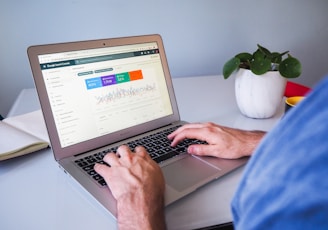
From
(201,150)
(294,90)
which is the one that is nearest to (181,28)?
(294,90)

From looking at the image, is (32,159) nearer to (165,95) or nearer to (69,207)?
(69,207)

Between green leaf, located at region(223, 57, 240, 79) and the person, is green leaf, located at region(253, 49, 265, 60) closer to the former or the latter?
green leaf, located at region(223, 57, 240, 79)

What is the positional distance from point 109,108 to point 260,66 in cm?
48

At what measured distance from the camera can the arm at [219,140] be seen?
68cm

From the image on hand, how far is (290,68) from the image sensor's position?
0.89 m

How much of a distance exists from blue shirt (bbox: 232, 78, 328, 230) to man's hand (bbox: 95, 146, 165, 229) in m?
0.27

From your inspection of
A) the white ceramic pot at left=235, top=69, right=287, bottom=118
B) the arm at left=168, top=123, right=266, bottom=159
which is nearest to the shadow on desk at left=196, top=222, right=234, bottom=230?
the arm at left=168, top=123, right=266, bottom=159

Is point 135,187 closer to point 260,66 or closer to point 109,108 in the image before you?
point 109,108

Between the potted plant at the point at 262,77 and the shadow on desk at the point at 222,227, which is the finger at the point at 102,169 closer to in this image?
the shadow on desk at the point at 222,227

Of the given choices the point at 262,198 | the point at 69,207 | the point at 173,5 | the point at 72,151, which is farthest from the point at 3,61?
the point at 262,198

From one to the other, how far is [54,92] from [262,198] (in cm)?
57

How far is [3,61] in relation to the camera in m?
1.47

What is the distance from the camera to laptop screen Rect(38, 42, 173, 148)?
0.68m

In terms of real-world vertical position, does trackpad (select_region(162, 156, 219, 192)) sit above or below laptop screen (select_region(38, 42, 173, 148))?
below
